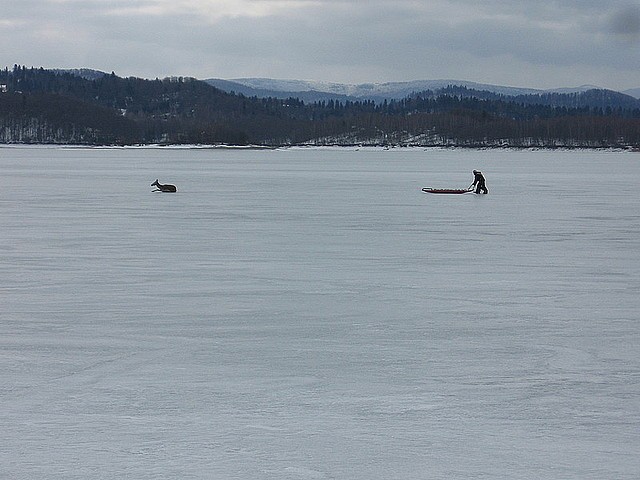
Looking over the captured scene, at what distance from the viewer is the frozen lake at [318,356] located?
13.5ft

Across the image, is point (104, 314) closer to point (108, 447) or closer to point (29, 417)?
point (29, 417)

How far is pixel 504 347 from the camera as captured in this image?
247 inches

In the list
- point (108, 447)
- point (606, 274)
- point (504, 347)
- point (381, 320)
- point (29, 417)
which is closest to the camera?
point (108, 447)

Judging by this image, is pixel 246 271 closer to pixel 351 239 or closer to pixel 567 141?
pixel 351 239

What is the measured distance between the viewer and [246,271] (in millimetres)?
9750

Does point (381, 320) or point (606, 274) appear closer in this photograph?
point (381, 320)

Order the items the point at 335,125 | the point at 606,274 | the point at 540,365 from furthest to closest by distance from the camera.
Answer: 1. the point at 335,125
2. the point at 606,274
3. the point at 540,365

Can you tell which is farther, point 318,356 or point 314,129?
point 314,129

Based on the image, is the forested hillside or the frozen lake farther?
the forested hillside

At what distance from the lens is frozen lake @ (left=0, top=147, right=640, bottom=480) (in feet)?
13.5

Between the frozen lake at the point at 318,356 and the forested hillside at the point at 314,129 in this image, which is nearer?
the frozen lake at the point at 318,356

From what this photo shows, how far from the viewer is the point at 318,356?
19.5 ft

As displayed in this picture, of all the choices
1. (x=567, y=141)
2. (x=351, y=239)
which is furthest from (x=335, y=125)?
(x=351, y=239)

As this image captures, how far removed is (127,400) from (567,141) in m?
137
